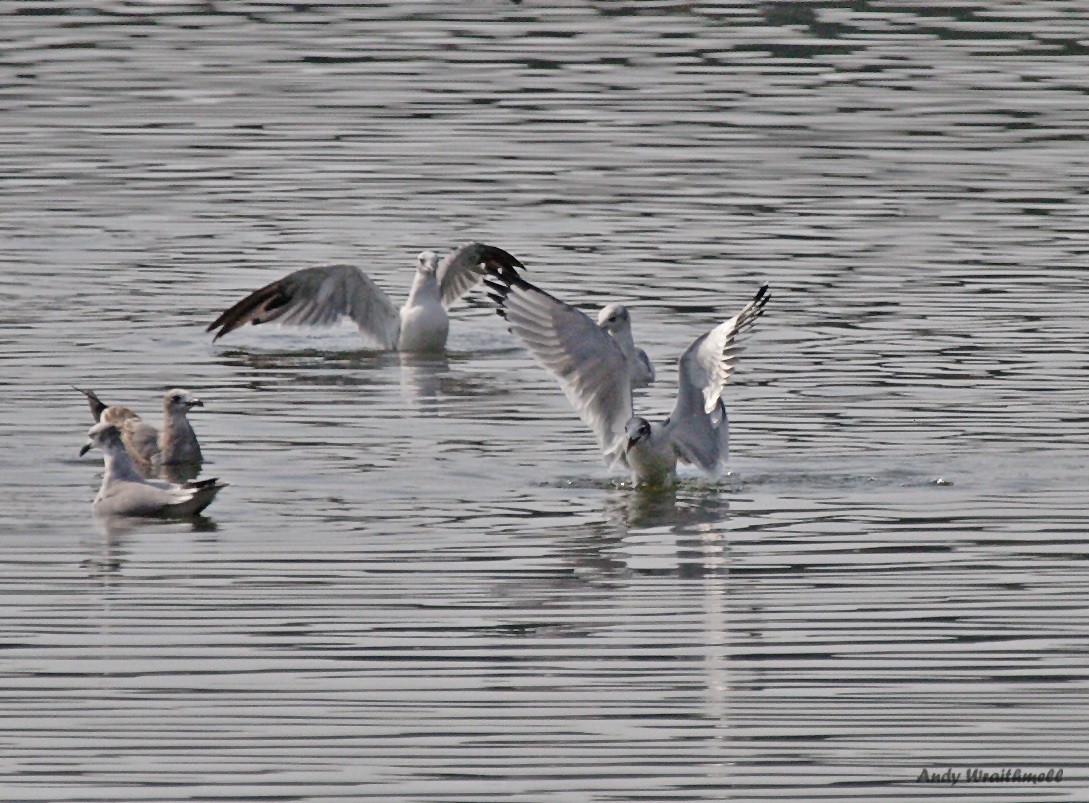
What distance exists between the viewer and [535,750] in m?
8.79

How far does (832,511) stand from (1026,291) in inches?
279

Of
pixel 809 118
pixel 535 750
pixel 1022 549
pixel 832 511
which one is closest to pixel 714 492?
pixel 832 511

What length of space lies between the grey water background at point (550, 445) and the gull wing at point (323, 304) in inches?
11.8

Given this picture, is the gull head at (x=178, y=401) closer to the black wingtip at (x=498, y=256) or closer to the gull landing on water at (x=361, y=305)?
the gull landing on water at (x=361, y=305)

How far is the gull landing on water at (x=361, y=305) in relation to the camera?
18.5m

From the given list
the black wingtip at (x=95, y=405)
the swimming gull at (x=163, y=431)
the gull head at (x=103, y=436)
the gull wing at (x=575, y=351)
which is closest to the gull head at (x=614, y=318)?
the gull wing at (x=575, y=351)

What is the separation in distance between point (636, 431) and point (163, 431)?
278 cm

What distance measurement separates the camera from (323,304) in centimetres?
1889

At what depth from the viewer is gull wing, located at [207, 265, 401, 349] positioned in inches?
727

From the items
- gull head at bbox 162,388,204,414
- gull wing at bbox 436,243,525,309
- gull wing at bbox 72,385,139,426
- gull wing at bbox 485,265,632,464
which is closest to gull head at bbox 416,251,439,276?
gull wing at bbox 436,243,525,309

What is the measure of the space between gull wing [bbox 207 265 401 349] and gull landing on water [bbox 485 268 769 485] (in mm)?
4509

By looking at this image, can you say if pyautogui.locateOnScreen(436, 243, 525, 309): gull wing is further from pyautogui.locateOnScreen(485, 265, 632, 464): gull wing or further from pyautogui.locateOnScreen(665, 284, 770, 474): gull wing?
pyautogui.locateOnScreen(665, 284, 770, 474): gull wing

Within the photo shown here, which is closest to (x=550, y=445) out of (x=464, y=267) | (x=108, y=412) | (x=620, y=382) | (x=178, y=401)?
(x=620, y=382)
